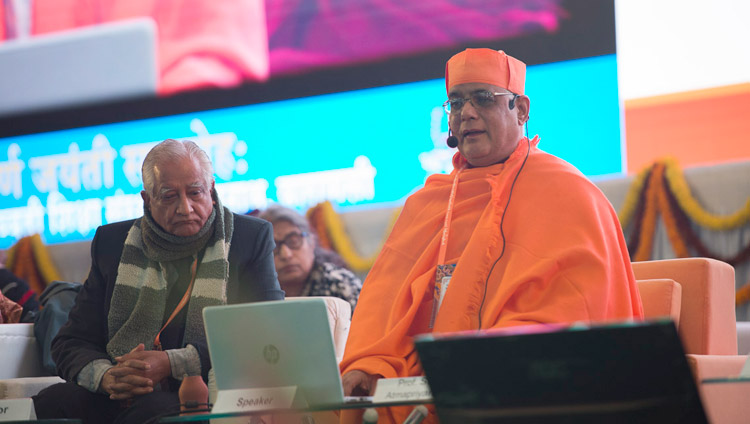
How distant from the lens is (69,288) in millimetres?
A: 4570

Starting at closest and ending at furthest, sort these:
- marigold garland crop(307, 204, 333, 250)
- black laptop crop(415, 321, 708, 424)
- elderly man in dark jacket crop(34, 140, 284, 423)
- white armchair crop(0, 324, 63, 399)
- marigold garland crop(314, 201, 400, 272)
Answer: black laptop crop(415, 321, 708, 424), elderly man in dark jacket crop(34, 140, 284, 423), white armchair crop(0, 324, 63, 399), marigold garland crop(314, 201, 400, 272), marigold garland crop(307, 204, 333, 250)

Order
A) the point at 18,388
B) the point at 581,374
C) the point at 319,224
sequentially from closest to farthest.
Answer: the point at 581,374 → the point at 18,388 → the point at 319,224

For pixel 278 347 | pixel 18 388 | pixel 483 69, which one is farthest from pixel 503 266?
pixel 18 388

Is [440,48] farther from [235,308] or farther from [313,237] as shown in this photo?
[235,308]

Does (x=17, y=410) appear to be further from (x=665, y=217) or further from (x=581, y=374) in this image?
(x=665, y=217)

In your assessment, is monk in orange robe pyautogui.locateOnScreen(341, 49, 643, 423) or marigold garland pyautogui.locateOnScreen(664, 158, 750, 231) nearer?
monk in orange robe pyautogui.locateOnScreen(341, 49, 643, 423)

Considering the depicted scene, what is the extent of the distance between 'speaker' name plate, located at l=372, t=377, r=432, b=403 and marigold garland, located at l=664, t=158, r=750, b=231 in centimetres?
373

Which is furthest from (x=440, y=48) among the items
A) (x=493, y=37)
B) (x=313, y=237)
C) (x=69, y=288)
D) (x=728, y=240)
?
(x=69, y=288)

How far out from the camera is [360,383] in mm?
2691

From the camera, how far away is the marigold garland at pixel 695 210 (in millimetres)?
5207

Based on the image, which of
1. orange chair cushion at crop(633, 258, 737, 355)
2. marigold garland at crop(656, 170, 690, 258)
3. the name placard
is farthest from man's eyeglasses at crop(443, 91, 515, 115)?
marigold garland at crop(656, 170, 690, 258)

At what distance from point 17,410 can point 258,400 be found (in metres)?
0.79

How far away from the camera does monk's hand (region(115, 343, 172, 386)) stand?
283cm

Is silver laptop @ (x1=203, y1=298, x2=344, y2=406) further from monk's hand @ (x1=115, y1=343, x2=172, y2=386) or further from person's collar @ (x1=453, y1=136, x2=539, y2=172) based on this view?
person's collar @ (x1=453, y1=136, x2=539, y2=172)
